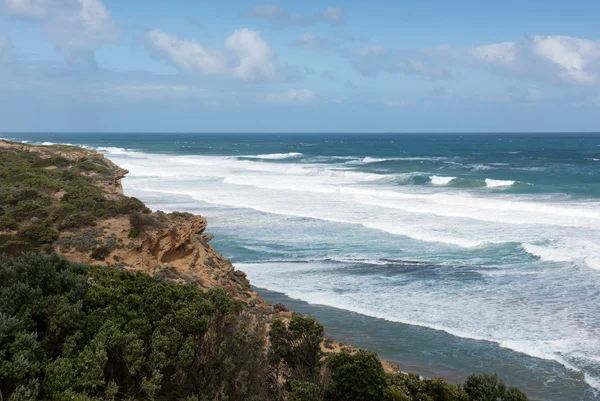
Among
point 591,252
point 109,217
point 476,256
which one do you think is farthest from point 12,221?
point 591,252

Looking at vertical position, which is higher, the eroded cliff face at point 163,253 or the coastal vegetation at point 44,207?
the coastal vegetation at point 44,207

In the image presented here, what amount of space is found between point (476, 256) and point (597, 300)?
19.3 ft

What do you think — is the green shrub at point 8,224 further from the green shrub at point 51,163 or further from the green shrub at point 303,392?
the green shrub at point 51,163

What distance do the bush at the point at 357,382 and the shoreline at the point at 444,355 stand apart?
3.83m

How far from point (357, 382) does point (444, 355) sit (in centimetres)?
520

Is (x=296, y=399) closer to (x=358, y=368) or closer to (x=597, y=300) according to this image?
(x=358, y=368)

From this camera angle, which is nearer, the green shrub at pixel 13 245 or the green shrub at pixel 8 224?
the green shrub at pixel 13 245

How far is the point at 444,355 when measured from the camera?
12750mm

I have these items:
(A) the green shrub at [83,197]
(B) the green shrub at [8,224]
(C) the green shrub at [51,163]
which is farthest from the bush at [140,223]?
(C) the green shrub at [51,163]

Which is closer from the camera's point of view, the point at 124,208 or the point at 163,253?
the point at 163,253

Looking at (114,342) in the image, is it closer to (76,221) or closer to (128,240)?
(128,240)

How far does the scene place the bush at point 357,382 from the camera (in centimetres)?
821

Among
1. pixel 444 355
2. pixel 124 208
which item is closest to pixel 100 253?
pixel 124 208

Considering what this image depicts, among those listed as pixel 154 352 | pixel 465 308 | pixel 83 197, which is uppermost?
pixel 83 197
